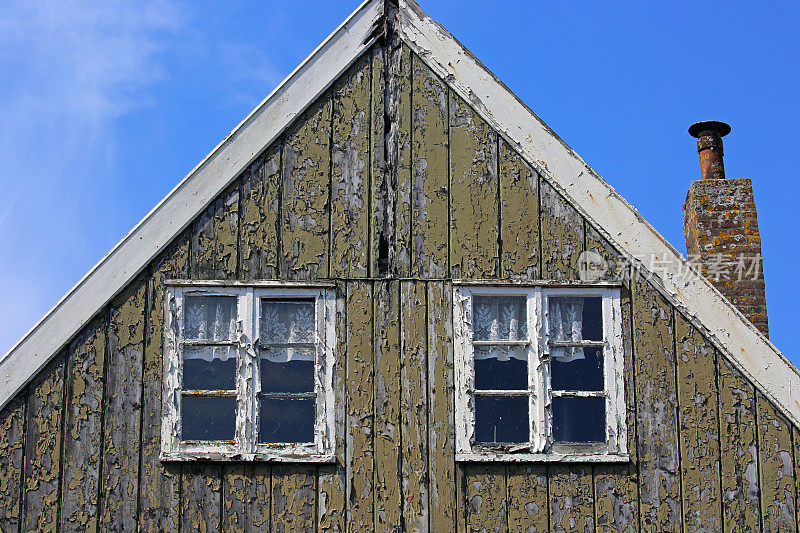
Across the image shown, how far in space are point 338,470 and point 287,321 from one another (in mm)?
1215

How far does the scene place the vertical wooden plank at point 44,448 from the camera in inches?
256

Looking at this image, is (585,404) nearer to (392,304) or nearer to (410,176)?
(392,304)

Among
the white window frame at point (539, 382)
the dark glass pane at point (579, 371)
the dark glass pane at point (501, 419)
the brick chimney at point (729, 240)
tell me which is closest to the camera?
the white window frame at point (539, 382)

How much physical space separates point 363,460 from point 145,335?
1.93m

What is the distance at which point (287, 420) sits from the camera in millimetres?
6676

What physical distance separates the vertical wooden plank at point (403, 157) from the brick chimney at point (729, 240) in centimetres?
443

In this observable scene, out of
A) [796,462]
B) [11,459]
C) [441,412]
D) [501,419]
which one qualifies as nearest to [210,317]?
[11,459]

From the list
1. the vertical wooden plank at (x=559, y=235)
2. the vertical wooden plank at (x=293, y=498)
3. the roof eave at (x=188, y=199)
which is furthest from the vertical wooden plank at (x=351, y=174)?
the vertical wooden plank at (x=293, y=498)

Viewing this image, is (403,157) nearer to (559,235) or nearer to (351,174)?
(351,174)

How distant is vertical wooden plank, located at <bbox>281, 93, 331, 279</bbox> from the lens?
6887 millimetres

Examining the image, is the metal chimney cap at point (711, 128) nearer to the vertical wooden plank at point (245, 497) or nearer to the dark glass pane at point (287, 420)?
the dark glass pane at point (287, 420)

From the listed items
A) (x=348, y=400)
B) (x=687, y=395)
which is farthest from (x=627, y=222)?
(x=348, y=400)

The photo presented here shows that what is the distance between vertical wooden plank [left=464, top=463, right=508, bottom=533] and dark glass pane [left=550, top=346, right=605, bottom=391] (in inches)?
32.5

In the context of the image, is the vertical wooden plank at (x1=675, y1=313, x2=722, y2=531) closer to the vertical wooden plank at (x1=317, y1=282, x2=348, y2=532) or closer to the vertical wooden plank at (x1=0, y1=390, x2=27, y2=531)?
the vertical wooden plank at (x1=317, y1=282, x2=348, y2=532)
